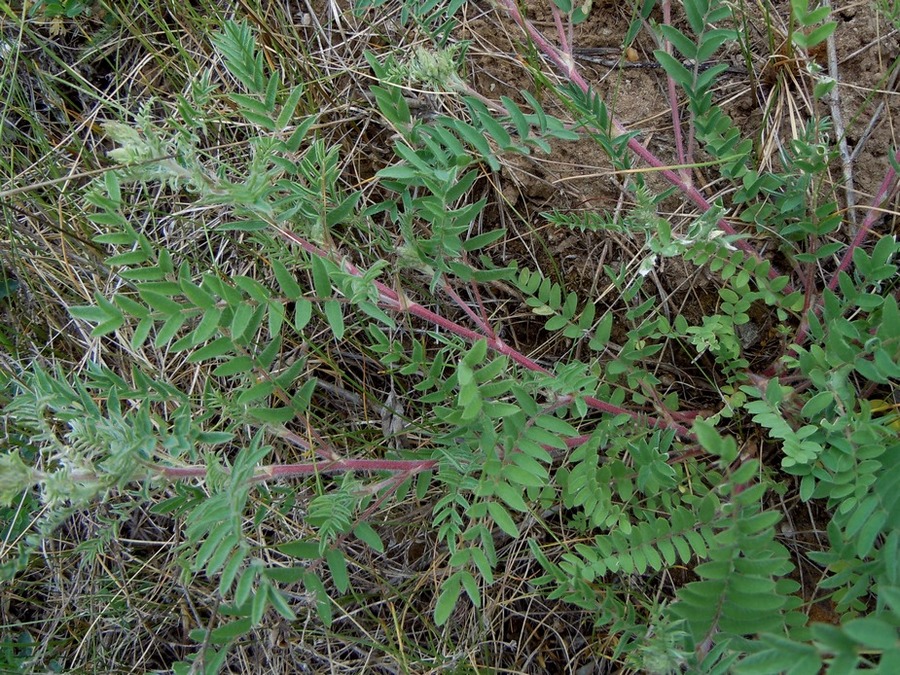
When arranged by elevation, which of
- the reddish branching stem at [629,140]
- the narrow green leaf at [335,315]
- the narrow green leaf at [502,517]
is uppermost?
the reddish branching stem at [629,140]

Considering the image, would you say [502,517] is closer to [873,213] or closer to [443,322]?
[443,322]

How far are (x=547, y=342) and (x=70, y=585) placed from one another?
2.23 m

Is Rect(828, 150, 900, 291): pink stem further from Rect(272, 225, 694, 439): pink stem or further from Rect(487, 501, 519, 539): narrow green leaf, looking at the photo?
Rect(487, 501, 519, 539): narrow green leaf

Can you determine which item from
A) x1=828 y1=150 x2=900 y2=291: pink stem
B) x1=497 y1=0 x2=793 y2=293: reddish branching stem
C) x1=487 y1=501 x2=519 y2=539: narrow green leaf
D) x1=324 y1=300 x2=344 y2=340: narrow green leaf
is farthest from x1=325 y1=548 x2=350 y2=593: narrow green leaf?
x1=828 y1=150 x2=900 y2=291: pink stem

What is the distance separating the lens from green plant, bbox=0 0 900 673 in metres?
1.69

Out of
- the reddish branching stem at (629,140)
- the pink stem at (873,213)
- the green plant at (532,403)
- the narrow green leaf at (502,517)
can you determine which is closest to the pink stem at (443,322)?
the green plant at (532,403)

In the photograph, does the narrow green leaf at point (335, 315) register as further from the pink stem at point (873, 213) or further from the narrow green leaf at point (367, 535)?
the pink stem at point (873, 213)

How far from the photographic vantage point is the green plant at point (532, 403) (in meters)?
1.69

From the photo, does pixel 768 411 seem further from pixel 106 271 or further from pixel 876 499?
pixel 106 271

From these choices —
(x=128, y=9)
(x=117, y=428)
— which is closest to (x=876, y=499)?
(x=117, y=428)

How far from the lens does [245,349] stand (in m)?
1.98

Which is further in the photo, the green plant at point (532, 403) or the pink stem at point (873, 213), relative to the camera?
the pink stem at point (873, 213)

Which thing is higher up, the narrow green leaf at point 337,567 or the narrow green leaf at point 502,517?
the narrow green leaf at point 502,517

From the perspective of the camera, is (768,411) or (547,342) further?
(547,342)
